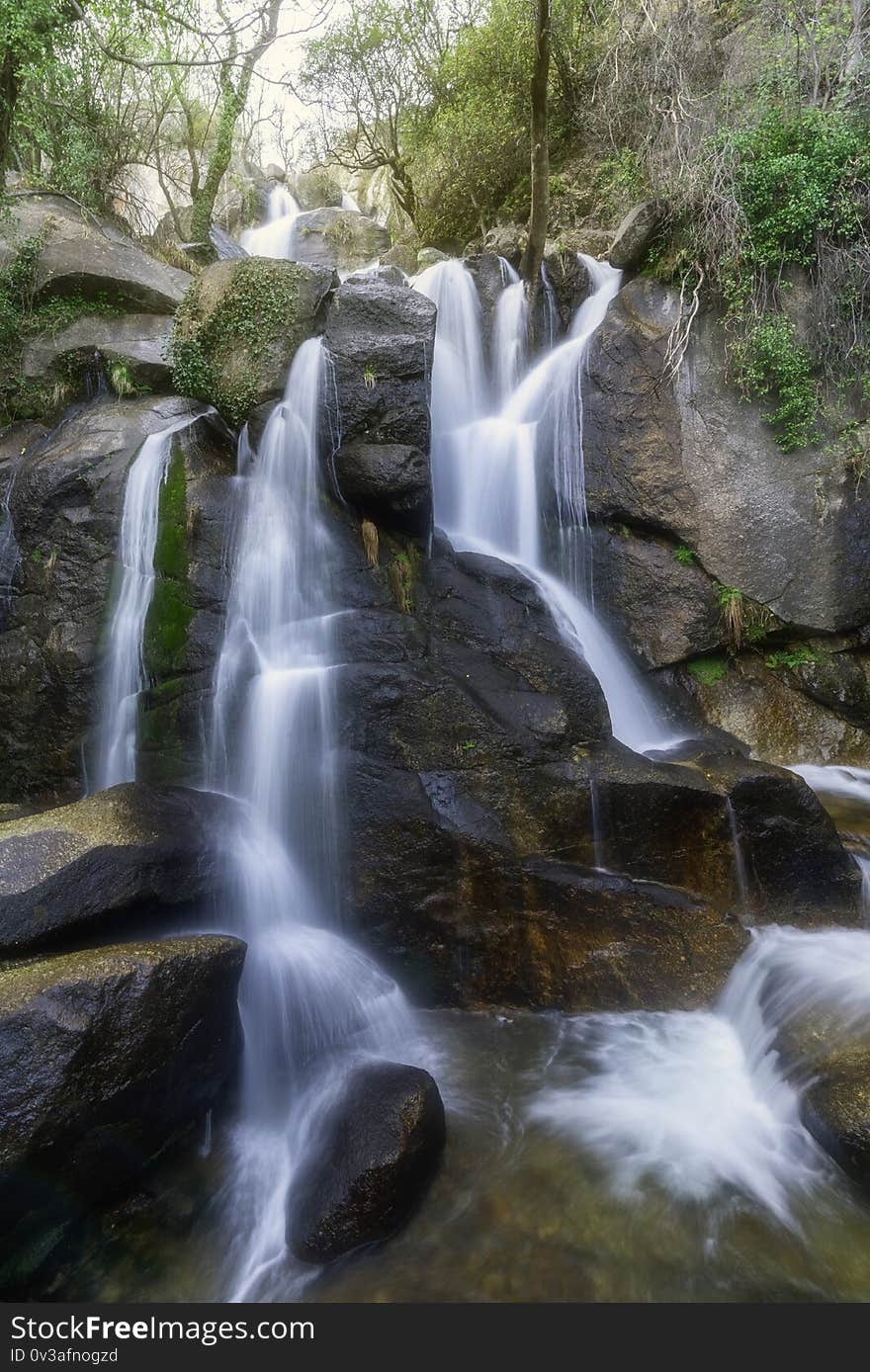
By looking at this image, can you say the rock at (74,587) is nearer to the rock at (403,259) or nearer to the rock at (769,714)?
the rock at (769,714)

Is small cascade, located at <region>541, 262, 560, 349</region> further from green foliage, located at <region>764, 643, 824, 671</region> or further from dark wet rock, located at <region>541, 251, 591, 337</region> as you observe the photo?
green foliage, located at <region>764, 643, 824, 671</region>

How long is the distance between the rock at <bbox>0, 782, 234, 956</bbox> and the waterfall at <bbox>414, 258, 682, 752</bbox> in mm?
4295

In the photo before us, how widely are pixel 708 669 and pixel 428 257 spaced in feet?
34.2

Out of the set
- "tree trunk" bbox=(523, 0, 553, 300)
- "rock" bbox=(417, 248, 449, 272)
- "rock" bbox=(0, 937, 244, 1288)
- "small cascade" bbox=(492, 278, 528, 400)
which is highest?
"rock" bbox=(417, 248, 449, 272)

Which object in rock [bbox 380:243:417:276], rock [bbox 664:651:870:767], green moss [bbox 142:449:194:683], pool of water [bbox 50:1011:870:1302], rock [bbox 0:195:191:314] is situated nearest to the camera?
pool of water [bbox 50:1011:870:1302]

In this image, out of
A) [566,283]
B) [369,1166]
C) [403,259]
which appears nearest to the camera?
[369,1166]

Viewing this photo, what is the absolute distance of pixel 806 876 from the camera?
5.21m

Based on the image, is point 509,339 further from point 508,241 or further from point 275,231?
point 275,231

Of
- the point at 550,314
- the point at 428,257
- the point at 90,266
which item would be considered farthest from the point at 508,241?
the point at 90,266

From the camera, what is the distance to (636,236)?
898 cm

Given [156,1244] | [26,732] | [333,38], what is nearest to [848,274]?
[26,732]

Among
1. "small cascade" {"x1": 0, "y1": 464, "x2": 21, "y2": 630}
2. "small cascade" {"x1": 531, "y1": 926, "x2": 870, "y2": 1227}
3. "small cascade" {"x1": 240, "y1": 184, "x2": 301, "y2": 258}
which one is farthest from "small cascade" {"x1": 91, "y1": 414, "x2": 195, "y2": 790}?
"small cascade" {"x1": 240, "y1": 184, "x2": 301, "y2": 258}

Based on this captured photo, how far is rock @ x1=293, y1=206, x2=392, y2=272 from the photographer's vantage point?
16797 mm

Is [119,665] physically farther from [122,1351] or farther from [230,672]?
[122,1351]
